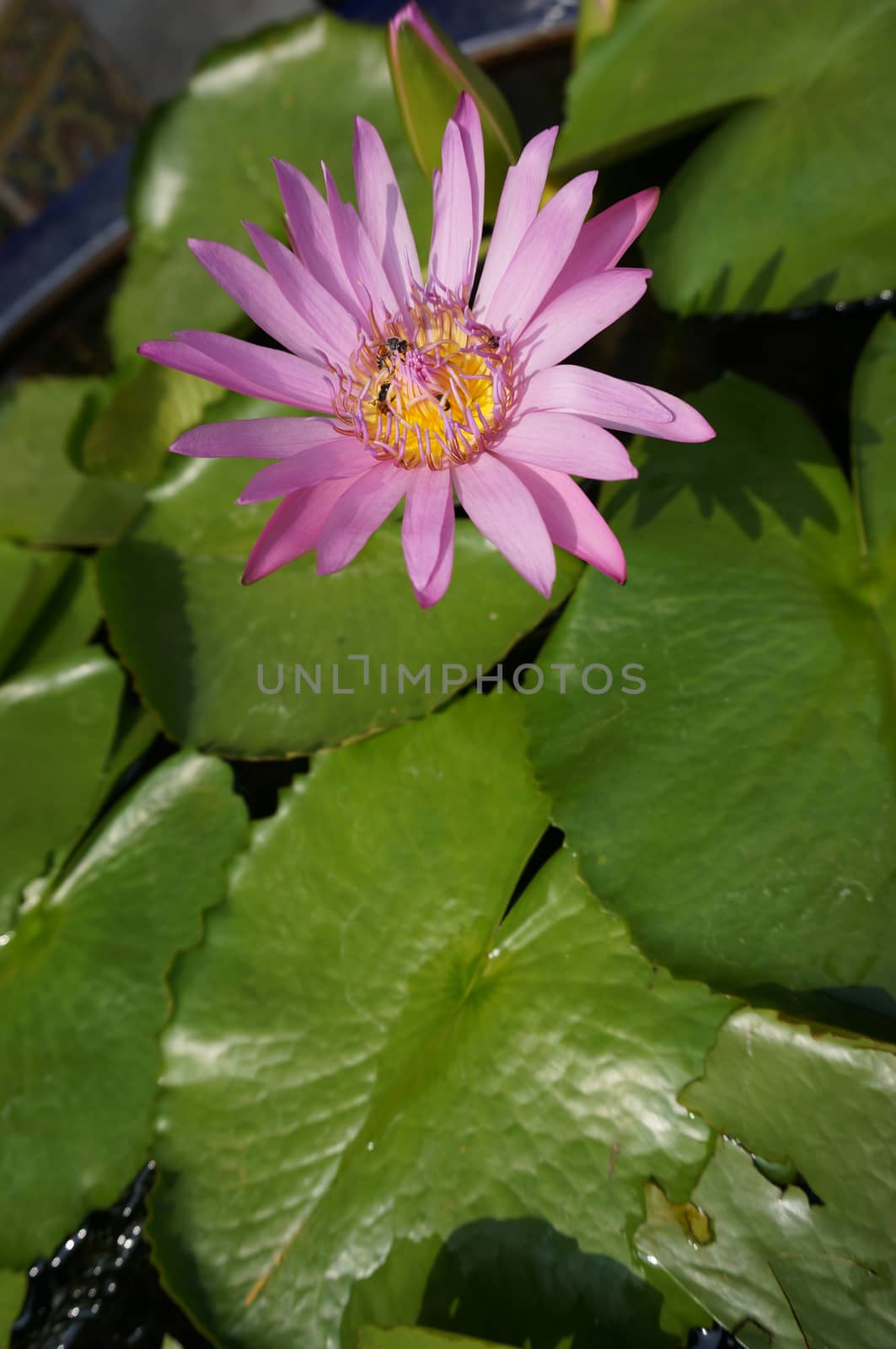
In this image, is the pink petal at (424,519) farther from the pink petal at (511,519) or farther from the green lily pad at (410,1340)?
the green lily pad at (410,1340)

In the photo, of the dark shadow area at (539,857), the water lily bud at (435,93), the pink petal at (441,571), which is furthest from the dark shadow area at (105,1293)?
the water lily bud at (435,93)

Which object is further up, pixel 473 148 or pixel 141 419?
pixel 473 148

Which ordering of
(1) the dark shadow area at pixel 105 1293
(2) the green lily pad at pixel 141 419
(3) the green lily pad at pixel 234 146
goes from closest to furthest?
(1) the dark shadow area at pixel 105 1293
(2) the green lily pad at pixel 141 419
(3) the green lily pad at pixel 234 146

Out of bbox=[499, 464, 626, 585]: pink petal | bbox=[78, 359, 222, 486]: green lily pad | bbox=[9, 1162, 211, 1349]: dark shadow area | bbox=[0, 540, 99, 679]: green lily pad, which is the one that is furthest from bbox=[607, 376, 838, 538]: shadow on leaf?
bbox=[9, 1162, 211, 1349]: dark shadow area

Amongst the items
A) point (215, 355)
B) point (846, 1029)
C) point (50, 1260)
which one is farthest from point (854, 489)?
point (50, 1260)

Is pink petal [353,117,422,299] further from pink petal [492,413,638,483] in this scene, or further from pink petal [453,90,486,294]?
pink petal [492,413,638,483]

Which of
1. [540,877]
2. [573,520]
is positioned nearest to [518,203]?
[573,520]

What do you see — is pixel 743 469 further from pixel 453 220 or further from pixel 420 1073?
pixel 420 1073
